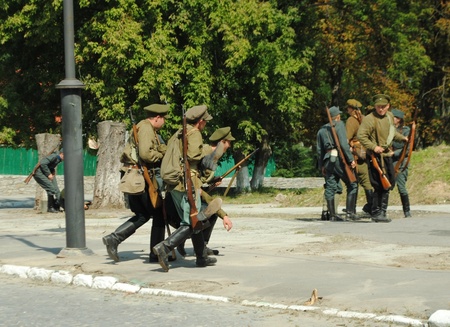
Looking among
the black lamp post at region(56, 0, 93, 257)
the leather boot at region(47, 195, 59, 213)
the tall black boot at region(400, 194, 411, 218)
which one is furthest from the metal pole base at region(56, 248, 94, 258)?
the leather boot at region(47, 195, 59, 213)

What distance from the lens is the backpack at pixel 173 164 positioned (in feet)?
38.3

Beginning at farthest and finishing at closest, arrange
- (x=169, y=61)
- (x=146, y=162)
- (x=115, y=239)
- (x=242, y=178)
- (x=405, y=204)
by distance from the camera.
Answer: (x=242, y=178), (x=169, y=61), (x=405, y=204), (x=115, y=239), (x=146, y=162)

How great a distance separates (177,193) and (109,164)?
1452cm

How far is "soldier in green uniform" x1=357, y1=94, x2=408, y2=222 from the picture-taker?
17.9 metres

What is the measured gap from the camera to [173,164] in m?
11.7

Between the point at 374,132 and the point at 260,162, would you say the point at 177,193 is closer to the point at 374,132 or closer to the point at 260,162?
the point at 374,132

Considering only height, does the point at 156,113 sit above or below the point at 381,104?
below

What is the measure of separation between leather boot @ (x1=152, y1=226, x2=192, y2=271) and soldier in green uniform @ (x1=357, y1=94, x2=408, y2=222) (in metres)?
6.63

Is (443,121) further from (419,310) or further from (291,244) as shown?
(419,310)

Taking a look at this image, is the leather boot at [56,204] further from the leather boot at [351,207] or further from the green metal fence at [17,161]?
the green metal fence at [17,161]

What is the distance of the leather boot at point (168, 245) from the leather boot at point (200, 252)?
0.86 feet

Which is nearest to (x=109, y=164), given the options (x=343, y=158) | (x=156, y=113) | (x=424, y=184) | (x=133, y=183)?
(x=424, y=184)

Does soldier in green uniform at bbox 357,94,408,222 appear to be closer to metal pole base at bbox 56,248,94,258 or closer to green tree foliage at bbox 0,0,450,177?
metal pole base at bbox 56,248,94,258

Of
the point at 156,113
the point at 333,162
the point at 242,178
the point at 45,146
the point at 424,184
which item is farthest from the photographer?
the point at 242,178
